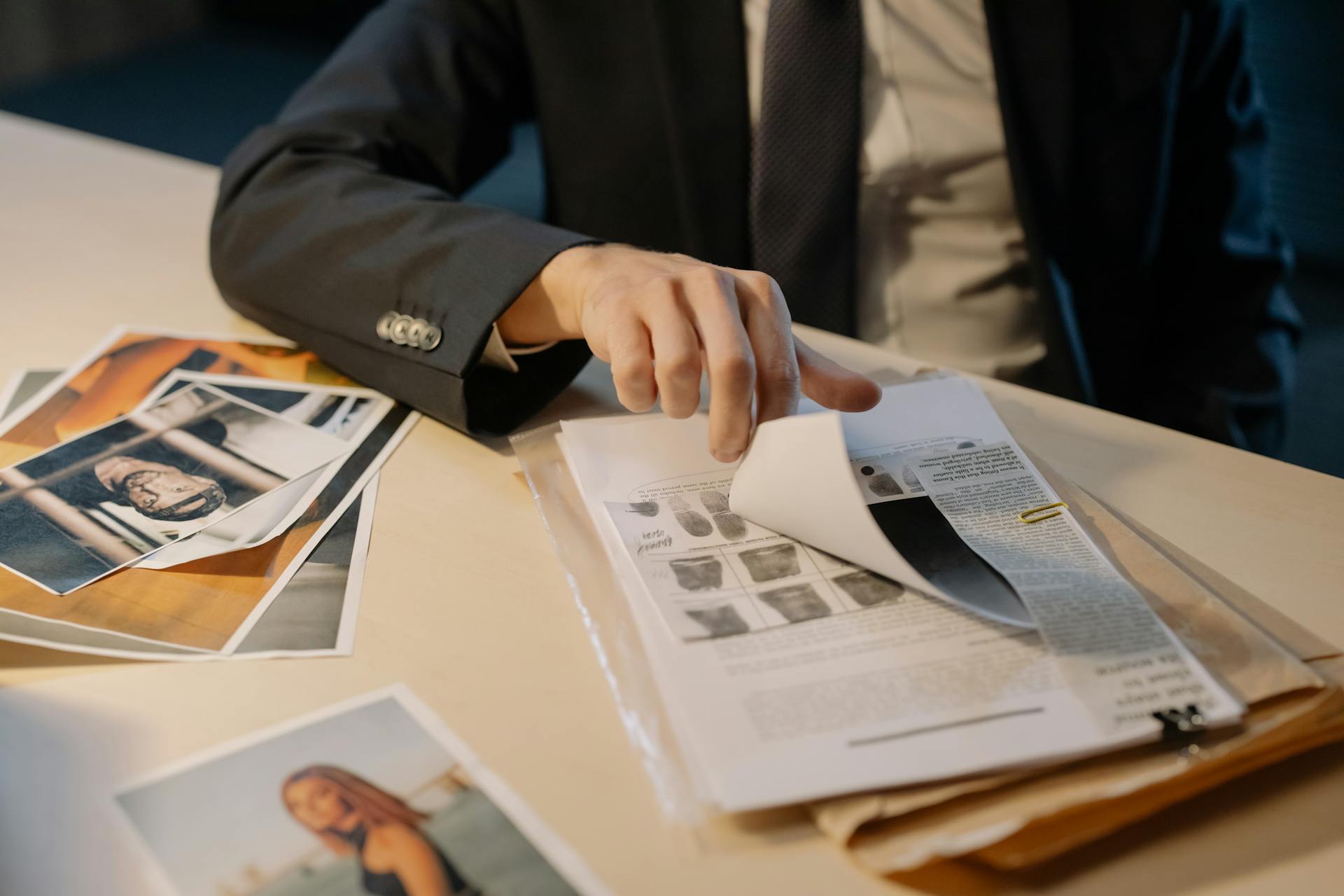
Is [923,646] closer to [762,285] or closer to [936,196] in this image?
[762,285]

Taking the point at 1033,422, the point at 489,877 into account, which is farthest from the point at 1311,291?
the point at 489,877

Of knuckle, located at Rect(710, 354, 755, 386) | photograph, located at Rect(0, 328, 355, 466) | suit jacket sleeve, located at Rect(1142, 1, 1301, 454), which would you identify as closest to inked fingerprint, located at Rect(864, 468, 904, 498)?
knuckle, located at Rect(710, 354, 755, 386)

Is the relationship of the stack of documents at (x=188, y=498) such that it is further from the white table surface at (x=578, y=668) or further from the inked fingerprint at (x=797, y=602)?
the inked fingerprint at (x=797, y=602)

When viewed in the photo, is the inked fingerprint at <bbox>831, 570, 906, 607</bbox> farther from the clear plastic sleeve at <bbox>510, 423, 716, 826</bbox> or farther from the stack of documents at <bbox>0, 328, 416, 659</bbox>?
the stack of documents at <bbox>0, 328, 416, 659</bbox>

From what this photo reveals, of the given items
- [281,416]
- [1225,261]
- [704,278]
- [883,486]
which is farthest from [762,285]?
[1225,261]

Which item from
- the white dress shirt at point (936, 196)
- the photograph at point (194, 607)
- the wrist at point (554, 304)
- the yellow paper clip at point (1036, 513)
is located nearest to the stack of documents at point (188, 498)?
the photograph at point (194, 607)

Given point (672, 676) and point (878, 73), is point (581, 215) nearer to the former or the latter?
point (878, 73)

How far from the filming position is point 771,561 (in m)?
0.54

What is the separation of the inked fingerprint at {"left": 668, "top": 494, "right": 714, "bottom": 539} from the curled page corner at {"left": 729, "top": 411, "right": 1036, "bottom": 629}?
28mm

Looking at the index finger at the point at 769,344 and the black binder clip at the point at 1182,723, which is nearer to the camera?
the black binder clip at the point at 1182,723

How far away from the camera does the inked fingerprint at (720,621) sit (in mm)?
488

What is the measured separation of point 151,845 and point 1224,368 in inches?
44.5

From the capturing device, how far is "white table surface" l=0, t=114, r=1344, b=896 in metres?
0.40

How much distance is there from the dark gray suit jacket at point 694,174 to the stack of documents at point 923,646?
9.4 inches
